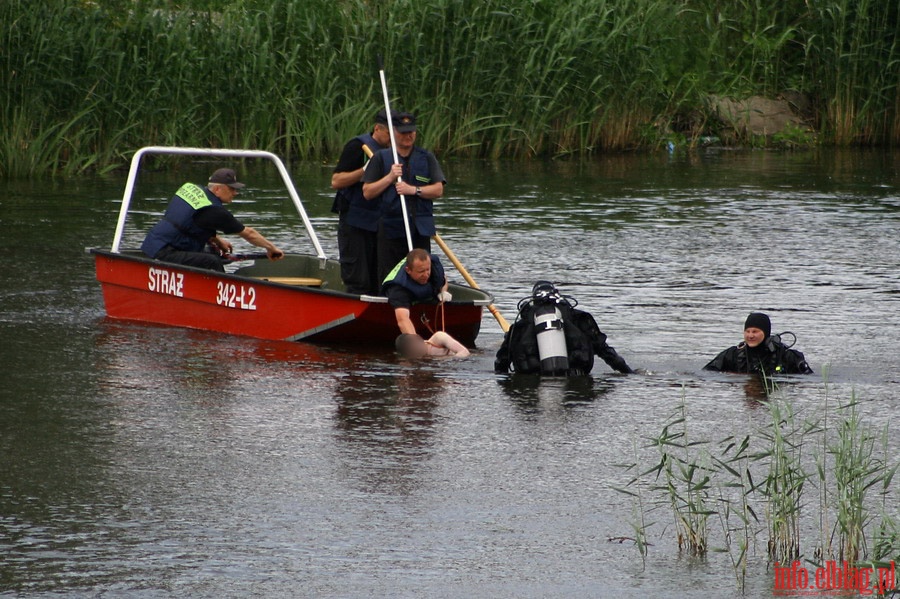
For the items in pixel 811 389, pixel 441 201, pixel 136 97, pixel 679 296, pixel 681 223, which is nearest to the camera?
pixel 811 389

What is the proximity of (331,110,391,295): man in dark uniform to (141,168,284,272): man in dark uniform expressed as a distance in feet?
2.27

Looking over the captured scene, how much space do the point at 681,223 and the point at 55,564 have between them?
13.2 metres

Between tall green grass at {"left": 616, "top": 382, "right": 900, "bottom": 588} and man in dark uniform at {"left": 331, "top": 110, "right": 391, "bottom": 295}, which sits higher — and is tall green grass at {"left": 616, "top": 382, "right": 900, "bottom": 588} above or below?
below

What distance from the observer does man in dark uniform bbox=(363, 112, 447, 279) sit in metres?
11.6

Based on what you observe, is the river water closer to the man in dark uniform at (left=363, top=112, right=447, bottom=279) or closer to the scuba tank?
the scuba tank

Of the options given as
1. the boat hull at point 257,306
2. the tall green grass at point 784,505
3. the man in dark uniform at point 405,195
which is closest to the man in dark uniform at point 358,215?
the man in dark uniform at point 405,195

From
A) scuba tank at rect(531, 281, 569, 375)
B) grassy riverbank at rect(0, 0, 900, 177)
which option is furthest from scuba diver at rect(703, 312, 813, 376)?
grassy riverbank at rect(0, 0, 900, 177)

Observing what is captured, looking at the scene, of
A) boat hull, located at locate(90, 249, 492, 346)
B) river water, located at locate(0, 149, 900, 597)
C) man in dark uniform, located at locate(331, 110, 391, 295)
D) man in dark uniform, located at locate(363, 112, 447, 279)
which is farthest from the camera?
man in dark uniform, located at locate(331, 110, 391, 295)

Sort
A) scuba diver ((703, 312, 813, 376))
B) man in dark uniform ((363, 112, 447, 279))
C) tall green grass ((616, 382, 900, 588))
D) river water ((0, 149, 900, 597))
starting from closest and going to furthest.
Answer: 1. tall green grass ((616, 382, 900, 588))
2. river water ((0, 149, 900, 597))
3. scuba diver ((703, 312, 813, 376))
4. man in dark uniform ((363, 112, 447, 279))

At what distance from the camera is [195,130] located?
22.7 m

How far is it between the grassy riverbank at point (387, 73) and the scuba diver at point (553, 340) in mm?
12285

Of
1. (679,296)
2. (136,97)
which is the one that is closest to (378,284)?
(679,296)

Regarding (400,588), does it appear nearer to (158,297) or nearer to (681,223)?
(158,297)

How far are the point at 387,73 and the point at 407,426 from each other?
15.2 meters
